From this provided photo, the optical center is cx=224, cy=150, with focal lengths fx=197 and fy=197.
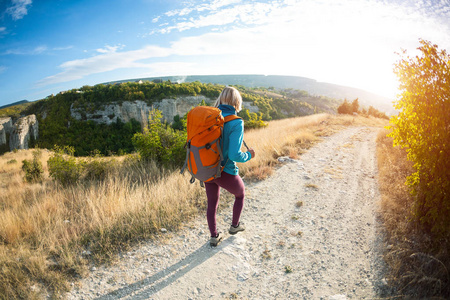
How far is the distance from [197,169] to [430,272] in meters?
2.95

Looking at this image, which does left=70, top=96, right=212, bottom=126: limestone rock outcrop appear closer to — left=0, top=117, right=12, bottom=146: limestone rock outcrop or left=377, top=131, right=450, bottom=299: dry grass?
left=0, top=117, right=12, bottom=146: limestone rock outcrop

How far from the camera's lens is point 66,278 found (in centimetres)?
260

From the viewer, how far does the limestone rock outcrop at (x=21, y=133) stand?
31859 millimetres

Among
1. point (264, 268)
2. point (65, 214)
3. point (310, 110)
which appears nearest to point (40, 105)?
point (65, 214)

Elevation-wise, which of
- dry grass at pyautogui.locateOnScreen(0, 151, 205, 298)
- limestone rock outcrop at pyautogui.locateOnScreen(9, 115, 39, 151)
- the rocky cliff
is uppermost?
the rocky cliff

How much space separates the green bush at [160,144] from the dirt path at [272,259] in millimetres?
2950

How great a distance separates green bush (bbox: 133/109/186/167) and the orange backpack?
3.93 meters

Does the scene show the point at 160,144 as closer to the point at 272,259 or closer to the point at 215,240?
the point at 215,240

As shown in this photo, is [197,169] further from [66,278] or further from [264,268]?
[66,278]

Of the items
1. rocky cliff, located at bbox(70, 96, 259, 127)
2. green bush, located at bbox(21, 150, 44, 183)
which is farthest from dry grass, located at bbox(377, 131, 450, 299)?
rocky cliff, located at bbox(70, 96, 259, 127)

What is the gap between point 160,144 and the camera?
21.4 feet

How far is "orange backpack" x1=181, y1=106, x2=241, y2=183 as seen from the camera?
245 cm

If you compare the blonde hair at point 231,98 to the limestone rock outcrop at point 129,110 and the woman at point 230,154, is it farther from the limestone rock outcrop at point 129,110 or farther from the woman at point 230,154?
the limestone rock outcrop at point 129,110

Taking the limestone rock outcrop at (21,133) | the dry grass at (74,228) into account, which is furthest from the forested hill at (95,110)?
the dry grass at (74,228)
